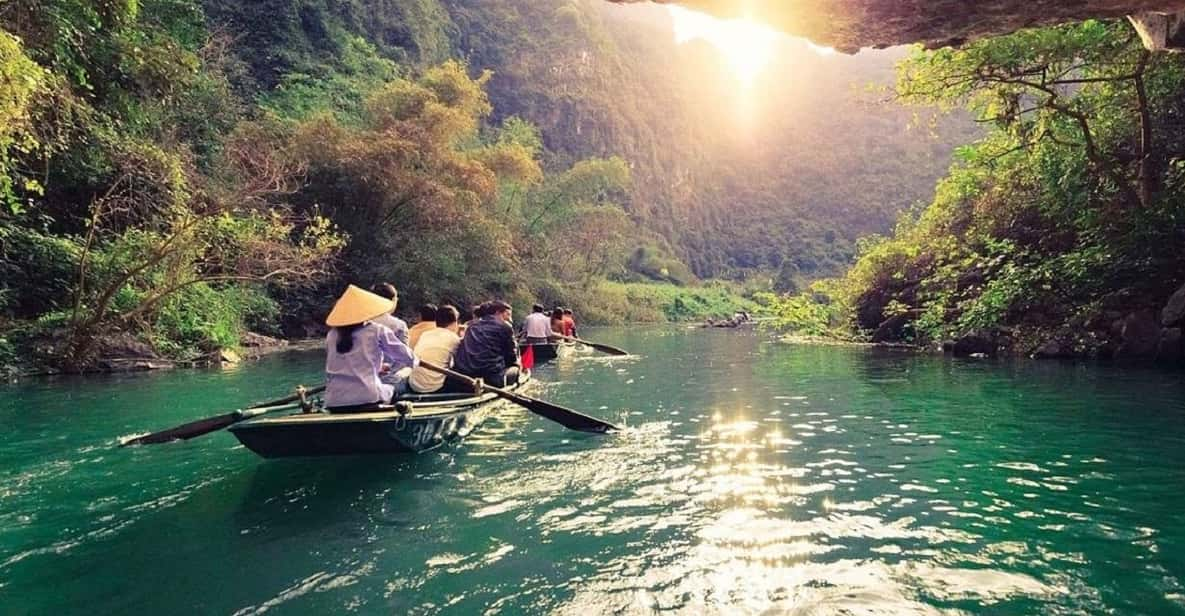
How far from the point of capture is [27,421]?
23.8 ft

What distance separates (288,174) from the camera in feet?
45.3

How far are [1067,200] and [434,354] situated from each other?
41.0 ft

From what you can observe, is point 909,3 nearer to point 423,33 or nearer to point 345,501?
point 345,501

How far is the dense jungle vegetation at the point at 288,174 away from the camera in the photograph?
35.6 feet

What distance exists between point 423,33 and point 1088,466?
147ft

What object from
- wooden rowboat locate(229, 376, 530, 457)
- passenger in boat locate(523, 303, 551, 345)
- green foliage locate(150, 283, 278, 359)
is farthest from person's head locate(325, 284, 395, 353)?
green foliage locate(150, 283, 278, 359)

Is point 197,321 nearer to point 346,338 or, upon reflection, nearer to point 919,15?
point 346,338

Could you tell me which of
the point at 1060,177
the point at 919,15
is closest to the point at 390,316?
the point at 919,15

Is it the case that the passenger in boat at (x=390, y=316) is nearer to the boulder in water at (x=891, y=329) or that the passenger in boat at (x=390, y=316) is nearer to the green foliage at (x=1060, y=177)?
the green foliage at (x=1060, y=177)

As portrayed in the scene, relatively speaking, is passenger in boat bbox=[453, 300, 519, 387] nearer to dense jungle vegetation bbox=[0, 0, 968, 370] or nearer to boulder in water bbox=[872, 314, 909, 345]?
dense jungle vegetation bbox=[0, 0, 968, 370]

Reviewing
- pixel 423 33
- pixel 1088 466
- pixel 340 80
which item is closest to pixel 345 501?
pixel 1088 466

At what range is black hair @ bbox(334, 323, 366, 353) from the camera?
5230 mm

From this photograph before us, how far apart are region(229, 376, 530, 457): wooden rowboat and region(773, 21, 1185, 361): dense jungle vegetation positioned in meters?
10.4

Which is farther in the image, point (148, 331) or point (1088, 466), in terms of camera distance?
point (148, 331)
